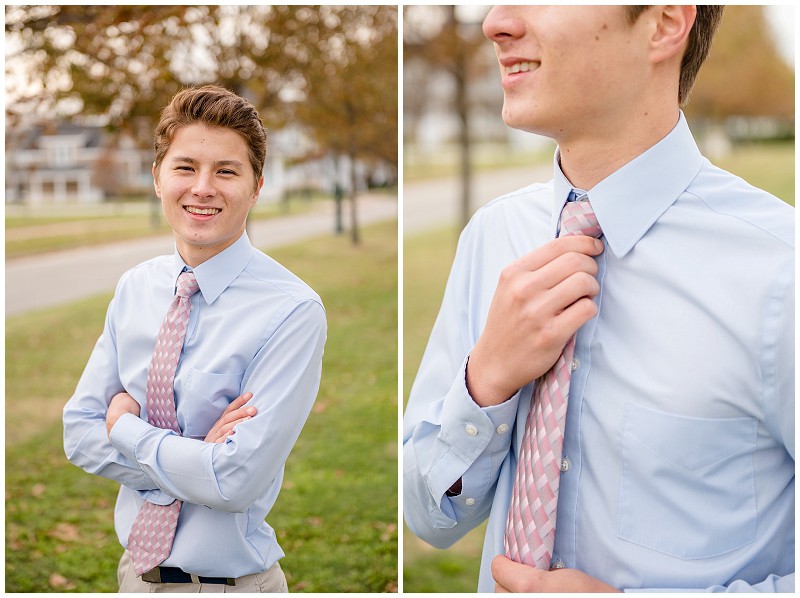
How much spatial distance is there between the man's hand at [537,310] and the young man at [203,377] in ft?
1.93

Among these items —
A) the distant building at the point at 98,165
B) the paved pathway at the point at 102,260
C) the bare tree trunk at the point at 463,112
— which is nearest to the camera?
the paved pathway at the point at 102,260

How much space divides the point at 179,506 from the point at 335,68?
130 inches

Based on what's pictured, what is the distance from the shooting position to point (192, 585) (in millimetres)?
1996

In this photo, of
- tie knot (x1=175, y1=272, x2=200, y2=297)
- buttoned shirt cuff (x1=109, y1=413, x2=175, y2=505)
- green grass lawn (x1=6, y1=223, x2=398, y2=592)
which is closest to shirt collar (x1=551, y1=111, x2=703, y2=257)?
tie knot (x1=175, y1=272, x2=200, y2=297)

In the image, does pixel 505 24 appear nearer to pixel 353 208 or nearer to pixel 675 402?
pixel 675 402

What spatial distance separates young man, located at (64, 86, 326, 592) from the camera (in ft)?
6.08

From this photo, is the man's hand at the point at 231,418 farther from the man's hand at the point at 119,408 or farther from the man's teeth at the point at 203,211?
the man's teeth at the point at 203,211

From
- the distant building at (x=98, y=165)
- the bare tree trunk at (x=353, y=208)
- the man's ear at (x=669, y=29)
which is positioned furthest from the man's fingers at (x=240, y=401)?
the bare tree trunk at (x=353, y=208)

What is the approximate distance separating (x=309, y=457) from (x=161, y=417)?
10.3 ft

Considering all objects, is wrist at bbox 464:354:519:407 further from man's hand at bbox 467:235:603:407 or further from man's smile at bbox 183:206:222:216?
man's smile at bbox 183:206:222:216

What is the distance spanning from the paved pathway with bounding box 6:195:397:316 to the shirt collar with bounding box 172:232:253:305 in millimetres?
1745

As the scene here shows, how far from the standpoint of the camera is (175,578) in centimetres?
199

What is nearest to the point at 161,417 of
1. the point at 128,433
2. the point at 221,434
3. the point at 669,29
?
the point at 128,433

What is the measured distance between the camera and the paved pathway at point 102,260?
4.13 m
